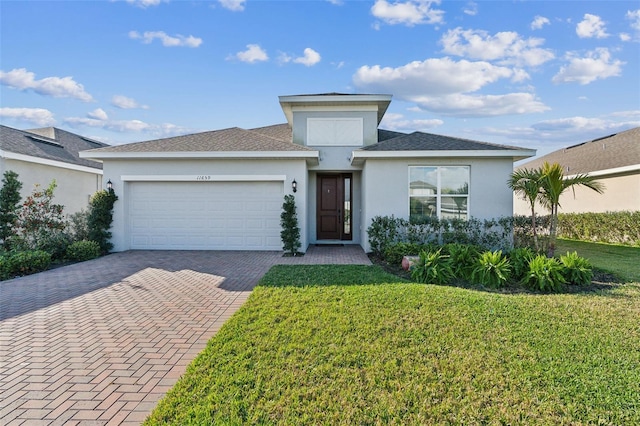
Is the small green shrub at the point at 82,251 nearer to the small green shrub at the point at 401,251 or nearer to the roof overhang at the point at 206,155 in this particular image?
the roof overhang at the point at 206,155

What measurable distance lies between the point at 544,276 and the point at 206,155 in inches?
393

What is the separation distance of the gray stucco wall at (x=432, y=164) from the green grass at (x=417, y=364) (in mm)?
4924

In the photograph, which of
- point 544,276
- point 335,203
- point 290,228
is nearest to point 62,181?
point 290,228

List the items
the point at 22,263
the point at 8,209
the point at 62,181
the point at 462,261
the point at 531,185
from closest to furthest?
1. the point at 462,261
2. the point at 22,263
3. the point at 531,185
4. the point at 8,209
5. the point at 62,181

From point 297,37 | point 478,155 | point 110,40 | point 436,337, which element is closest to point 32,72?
point 110,40

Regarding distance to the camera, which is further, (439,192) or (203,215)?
(203,215)

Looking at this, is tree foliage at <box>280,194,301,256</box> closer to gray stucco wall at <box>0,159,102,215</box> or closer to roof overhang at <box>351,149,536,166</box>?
roof overhang at <box>351,149,536,166</box>

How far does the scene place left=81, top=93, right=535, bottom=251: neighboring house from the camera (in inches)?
395

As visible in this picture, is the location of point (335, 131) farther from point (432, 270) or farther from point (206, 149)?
point (432, 270)

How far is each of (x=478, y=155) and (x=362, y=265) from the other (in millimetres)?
5232

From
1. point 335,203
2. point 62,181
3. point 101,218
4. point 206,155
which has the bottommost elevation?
point 101,218

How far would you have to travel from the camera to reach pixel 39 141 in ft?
42.2

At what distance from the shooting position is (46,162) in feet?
36.8

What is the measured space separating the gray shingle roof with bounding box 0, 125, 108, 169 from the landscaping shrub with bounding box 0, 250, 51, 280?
15.5 feet
